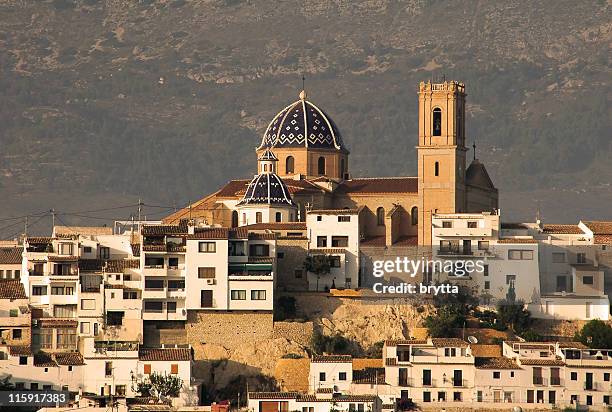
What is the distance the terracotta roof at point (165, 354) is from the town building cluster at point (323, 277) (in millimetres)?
80

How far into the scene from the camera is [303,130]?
10756 cm

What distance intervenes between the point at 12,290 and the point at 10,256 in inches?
236

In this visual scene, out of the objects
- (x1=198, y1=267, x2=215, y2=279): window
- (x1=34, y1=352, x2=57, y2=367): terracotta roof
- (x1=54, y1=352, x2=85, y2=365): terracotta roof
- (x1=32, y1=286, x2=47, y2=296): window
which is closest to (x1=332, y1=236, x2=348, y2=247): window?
(x1=198, y1=267, x2=215, y2=279): window

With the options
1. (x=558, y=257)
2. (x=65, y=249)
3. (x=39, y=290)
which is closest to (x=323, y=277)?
(x=558, y=257)

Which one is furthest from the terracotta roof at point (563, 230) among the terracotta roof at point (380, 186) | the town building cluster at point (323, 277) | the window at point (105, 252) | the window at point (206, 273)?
the window at point (105, 252)

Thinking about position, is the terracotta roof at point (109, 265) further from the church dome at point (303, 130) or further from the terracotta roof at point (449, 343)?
the church dome at point (303, 130)

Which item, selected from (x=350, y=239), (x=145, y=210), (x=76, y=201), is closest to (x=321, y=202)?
(x=350, y=239)

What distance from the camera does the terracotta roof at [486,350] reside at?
82812 mm

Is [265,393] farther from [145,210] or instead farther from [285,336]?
[145,210]

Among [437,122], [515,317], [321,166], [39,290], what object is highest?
[437,122]

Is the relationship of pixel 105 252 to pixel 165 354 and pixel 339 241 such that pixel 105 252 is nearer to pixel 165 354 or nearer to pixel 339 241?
pixel 339 241

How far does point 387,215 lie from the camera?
97.9 meters

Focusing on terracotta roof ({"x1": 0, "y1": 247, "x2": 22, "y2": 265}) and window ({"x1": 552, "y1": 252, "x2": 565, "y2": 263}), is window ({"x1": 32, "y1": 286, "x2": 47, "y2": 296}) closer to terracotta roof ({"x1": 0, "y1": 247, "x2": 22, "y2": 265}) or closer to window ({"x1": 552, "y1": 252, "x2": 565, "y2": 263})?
terracotta roof ({"x1": 0, "y1": 247, "x2": 22, "y2": 265})

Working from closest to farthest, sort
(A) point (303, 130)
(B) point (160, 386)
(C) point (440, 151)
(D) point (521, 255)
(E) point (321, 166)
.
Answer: (B) point (160, 386)
(D) point (521, 255)
(C) point (440, 151)
(E) point (321, 166)
(A) point (303, 130)
